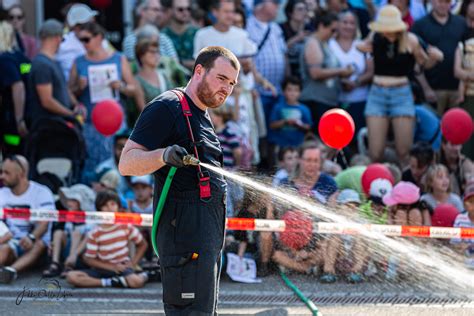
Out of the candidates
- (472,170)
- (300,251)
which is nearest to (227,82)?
(300,251)

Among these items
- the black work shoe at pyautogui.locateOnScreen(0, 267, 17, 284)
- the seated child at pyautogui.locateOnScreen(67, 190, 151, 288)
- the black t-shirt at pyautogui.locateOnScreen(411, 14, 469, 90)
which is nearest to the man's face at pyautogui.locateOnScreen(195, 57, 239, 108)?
the seated child at pyautogui.locateOnScreen(67, 190, 151, 288)

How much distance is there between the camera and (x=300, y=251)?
31.7ft

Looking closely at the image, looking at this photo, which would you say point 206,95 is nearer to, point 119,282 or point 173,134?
point 173,134

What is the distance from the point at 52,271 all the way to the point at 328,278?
2.62m

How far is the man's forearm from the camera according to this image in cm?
574

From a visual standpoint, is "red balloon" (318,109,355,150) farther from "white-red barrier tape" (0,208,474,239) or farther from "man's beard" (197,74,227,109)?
"man's beard" (197,74,227,109)

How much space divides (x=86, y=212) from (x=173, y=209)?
12.6ft

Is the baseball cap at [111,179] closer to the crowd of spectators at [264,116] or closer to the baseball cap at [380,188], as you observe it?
the crowd of spectators at [264,116]

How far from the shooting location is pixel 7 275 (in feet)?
31.5

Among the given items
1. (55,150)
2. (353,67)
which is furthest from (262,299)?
(353,67)

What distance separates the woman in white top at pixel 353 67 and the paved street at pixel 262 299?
11.5 ft

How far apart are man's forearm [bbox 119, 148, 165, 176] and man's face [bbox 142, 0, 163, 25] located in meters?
7.21

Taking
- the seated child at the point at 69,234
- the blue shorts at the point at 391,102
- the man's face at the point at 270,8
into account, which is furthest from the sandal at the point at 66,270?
the man's face at the point at 270,8

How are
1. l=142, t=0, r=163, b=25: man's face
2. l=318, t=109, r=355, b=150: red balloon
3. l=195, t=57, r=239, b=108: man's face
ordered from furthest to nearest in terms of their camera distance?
l=142, t=0, r=163, b=25: man's face
l=318, t=109, r=355, b=150: red balloon
l=195, t=57, r=239, b=108: man's face
